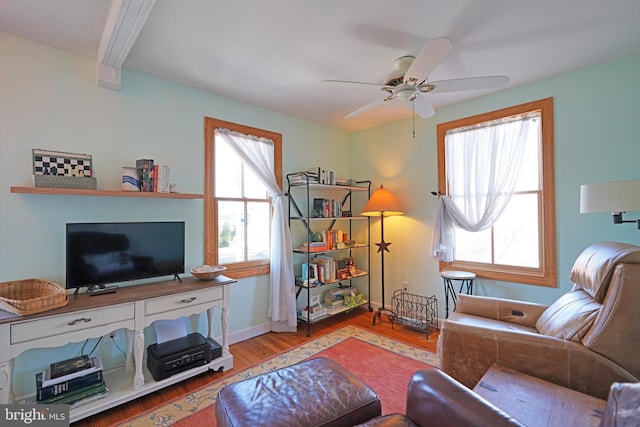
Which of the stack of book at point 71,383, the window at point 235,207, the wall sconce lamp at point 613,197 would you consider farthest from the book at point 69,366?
the wall sconce lamp at point 613,197

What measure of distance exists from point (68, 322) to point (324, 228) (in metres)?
2.79

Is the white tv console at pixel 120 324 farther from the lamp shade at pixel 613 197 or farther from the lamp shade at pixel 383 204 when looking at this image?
the lamp shade at pixel 613 197

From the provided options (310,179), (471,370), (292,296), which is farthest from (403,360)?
(310,179)

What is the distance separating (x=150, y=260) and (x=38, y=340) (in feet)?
2.65

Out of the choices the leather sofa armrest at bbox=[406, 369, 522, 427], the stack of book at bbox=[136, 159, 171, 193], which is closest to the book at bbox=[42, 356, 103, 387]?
the stack of book at bbox=[136, 159, 171, 193]

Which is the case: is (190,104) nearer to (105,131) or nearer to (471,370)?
(105,131)

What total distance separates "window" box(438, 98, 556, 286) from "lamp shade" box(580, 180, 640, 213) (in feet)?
3.55

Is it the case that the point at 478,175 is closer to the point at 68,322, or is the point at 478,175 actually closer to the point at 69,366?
the point at 68,322

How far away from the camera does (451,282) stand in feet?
10.6

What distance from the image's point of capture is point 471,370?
1.70m

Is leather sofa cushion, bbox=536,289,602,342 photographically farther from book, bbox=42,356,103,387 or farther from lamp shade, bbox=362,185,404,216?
book, bbox=42,356,103,387

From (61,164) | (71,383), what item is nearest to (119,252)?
(61,164)

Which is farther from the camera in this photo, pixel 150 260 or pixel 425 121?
pixel 425 121

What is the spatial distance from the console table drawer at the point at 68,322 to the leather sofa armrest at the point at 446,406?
191 centimetres
